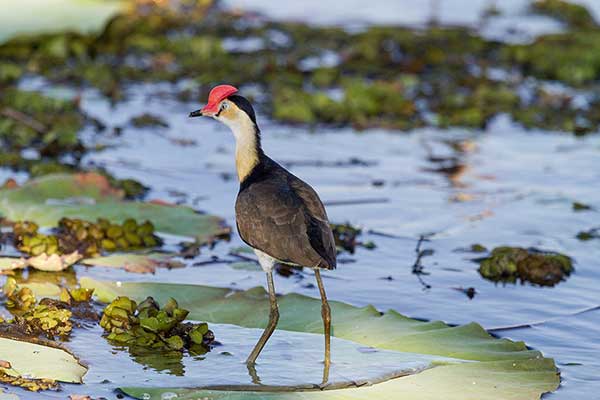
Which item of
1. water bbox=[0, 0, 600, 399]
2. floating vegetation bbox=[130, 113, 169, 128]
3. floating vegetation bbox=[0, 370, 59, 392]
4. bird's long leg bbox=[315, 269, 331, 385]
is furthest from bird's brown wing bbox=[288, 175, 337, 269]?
floating vegetation bbox=[130, 113, 169, 128]

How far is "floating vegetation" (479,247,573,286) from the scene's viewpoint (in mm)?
6203

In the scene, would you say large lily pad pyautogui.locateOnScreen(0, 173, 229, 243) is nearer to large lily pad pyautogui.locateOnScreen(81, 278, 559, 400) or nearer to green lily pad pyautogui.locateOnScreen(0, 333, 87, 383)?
large lily pad pyautogui.locateOnScreen(81, 278, 559, 400)

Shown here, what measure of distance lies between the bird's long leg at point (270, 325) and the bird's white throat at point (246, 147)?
523 mm

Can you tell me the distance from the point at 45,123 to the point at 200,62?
305 cm

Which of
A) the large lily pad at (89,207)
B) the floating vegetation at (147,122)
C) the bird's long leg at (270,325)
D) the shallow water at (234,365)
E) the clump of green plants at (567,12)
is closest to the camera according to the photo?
the shallow water at (234,365)

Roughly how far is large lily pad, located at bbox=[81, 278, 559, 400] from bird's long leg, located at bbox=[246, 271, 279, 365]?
23 centimetres

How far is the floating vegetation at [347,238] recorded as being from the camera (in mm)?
6578

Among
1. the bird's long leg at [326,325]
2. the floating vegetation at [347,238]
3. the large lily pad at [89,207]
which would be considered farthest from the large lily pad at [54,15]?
the bird's long leg at [326,325]

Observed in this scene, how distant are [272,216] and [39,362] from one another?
42.6 inches

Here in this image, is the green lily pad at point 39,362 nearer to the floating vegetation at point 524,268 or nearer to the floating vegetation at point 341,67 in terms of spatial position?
the floating vegetation at point 524,268

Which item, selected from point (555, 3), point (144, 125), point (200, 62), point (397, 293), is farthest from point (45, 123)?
point (555, 3)

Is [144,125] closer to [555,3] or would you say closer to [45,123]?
[45,123]

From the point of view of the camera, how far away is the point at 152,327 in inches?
186

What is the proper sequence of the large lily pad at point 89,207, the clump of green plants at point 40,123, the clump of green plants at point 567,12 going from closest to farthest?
the large lily pad at point 89,207, the clump of green plants at point 40,123, the clump of green plants at point 567,12
